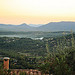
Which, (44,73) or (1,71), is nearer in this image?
(1,71)

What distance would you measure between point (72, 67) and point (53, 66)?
1.71 feet

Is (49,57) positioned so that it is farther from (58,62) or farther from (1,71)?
(1,71)

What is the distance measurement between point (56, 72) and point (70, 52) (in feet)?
3.32

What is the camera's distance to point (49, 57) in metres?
5.69

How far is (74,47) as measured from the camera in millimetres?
5562

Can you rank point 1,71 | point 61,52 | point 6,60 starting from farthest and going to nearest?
1. point 6,60
2. point 61,52
3. point 1,71

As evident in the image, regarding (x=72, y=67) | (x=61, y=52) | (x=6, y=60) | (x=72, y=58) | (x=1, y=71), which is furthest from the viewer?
(x=6, y=60)

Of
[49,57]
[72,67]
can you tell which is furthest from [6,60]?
[72,67]

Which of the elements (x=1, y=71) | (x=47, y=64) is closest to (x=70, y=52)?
(x=47, y=64)

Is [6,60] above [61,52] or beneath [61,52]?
beneath

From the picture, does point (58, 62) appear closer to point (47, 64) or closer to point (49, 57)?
point (47, 64)

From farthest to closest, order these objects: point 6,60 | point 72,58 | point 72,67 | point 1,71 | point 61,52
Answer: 1. point 6,60
2. point 61,52
3. point 72,58
4. point 72,67
5. point 1,71

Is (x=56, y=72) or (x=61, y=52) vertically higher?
(x=61, y=52)

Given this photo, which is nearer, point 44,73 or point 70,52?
point 44,73
